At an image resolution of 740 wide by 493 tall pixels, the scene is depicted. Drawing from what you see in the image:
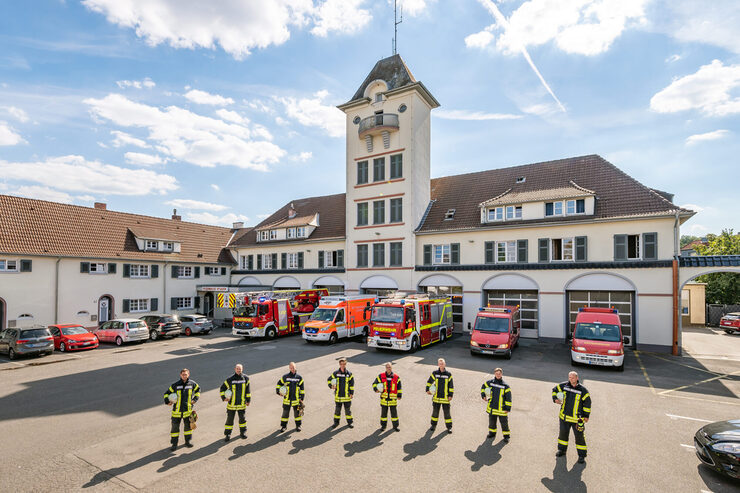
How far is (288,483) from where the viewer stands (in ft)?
24.9

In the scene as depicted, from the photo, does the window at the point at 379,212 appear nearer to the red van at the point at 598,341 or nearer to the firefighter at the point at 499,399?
the red van at the point at 598,341

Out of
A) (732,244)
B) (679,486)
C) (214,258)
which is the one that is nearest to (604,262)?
(679,486)

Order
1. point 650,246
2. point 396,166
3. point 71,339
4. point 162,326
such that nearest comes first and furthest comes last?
point 650,246, point 71,339, point 162,326, point 396,166

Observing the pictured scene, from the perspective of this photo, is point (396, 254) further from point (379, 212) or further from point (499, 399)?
point (499, 399)

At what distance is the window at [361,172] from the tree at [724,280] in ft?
110

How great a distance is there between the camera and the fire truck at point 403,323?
2046 centimetres

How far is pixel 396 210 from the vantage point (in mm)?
30719

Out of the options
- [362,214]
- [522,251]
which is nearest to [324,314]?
[362,214]

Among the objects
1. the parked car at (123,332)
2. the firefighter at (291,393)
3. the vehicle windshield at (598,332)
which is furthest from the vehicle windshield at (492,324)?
the parked car at (123,332)

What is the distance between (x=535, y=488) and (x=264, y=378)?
10.9 meters

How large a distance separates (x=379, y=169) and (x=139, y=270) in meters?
21.5

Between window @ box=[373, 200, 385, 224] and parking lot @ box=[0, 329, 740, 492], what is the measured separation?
603 inches

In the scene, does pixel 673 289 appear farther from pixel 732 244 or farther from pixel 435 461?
pixel 732 244

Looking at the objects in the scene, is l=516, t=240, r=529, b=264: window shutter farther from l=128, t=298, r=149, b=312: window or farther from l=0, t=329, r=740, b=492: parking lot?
l=128, t=298, r=149, b=312: window
